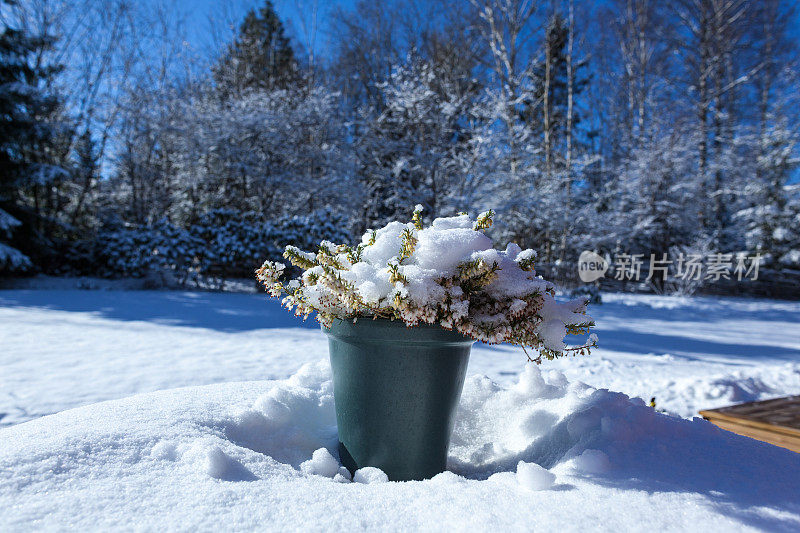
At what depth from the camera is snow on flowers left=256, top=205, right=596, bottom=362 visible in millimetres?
1422

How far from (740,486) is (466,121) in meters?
10.7

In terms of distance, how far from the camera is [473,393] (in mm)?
2176

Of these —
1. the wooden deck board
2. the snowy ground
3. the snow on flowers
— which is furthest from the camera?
the snowy ground

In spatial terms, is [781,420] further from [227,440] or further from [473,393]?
[227,440]

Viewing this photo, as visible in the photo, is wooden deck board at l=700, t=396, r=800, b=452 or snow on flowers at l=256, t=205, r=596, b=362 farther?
wooden deck board at l=700, t=396, r=800, b=452

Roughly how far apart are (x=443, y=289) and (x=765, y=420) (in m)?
1.93

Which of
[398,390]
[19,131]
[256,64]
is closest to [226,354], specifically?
[398,390]

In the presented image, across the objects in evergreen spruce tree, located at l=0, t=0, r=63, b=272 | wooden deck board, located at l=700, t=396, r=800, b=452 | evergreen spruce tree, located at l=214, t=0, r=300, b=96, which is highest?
evergreen spruce tree, located at l=214, t=0, r=300, b=96

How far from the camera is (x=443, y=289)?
1414 mm

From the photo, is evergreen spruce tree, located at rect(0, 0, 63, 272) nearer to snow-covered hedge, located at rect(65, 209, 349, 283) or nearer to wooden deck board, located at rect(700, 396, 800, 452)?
snow-covered hedge, located at rect(65, 209, 349, 283)

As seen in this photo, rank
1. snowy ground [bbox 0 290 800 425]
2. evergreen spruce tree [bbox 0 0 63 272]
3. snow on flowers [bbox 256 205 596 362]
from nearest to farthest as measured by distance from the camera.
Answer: snow on flowers [bbox 256 205 596 362]
snowy ground [bbox 0 290 800 425]
evergreen spruce tree [bbox 0 0 63 272]

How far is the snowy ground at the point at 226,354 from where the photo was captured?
2.97 meters

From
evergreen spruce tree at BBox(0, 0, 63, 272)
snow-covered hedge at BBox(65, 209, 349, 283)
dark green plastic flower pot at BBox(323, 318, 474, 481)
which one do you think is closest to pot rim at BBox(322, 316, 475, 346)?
dark green plastic flower pot at BBox(323, 318, 474, 481)

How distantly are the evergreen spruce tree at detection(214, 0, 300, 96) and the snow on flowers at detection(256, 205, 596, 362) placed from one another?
38.3 feet
